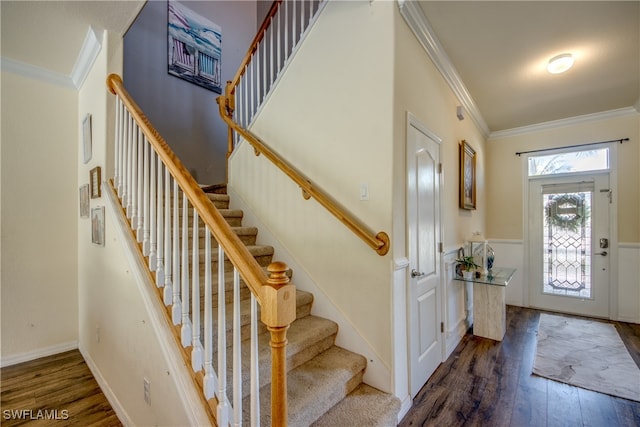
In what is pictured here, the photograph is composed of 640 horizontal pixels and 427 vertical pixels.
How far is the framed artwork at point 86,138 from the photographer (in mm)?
2420

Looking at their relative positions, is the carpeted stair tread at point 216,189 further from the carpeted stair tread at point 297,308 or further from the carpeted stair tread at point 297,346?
the carpeted stair tread at point 297,346

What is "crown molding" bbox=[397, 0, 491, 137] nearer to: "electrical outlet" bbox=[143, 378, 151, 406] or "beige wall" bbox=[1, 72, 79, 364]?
"electrical outlet" bbox=[143, 378, 151, 406]

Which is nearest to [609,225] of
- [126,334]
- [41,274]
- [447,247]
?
[447,247]

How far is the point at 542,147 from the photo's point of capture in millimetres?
4176

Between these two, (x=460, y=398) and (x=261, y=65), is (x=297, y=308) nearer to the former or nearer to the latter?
(x=460, y=398)

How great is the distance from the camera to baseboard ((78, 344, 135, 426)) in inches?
71.8

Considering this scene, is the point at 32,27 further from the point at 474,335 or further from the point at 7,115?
the point at 474,335

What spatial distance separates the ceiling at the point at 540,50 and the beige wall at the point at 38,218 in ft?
11.2

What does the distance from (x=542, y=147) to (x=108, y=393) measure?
565 centimetres

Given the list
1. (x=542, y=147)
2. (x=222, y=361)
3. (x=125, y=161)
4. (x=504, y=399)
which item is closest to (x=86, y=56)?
(x=125, y=161)

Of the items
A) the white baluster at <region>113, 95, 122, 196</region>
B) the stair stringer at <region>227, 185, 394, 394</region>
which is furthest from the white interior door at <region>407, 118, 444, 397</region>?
the white baluster at <region>113, 95, 122, 196</region>

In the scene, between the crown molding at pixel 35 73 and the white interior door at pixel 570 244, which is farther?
the white interior door at pixel 570 244

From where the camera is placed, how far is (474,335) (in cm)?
319

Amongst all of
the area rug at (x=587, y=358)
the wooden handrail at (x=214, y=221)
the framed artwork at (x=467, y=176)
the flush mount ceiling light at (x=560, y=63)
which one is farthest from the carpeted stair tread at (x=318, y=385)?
the flush mount ceiling light at (x=560, y=63)
